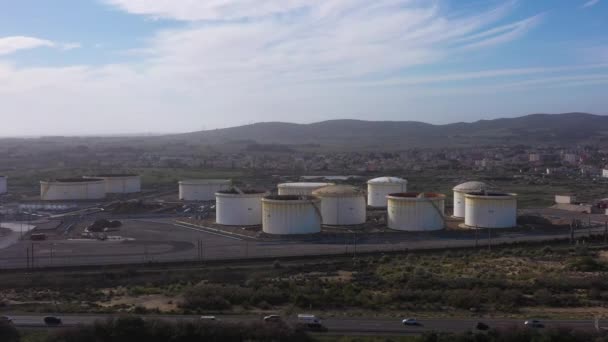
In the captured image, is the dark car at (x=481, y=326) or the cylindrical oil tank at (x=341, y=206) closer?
the dark car at (x=481, y=326)

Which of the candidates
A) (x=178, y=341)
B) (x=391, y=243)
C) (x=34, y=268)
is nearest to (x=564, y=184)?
(x=391, y=243)

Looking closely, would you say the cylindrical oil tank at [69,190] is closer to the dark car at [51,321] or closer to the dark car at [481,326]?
the dark car at [51,321]

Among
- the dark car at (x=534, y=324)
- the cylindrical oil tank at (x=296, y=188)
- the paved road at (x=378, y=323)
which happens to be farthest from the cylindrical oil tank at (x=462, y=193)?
the dark car at (x=534, y=324)

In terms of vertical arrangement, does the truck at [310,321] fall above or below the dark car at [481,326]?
above

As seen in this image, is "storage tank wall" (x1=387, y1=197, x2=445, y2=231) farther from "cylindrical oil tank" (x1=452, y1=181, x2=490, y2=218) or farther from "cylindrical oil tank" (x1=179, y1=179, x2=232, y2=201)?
"cylindrical oil tank" (x1=179, y1=179, x2=232, y2=201)

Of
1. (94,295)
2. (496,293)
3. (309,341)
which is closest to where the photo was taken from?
(309,341)

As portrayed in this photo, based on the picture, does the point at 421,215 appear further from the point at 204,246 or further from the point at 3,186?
the point at 3,186

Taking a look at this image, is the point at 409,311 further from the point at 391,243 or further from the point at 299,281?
the point at 391,243
